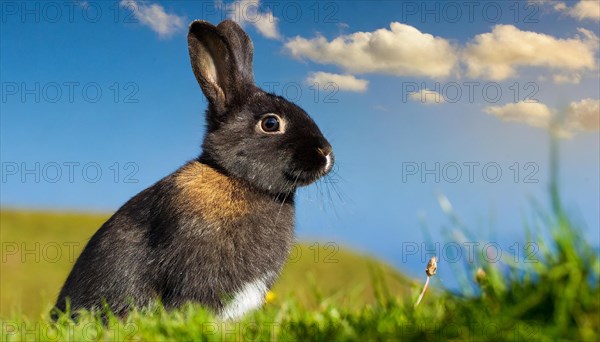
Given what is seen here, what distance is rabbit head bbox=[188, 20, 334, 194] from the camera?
639 cm

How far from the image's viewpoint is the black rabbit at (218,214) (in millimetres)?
6008

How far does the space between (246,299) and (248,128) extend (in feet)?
5.39

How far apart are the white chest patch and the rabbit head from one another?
901mm

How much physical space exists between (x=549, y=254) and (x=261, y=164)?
371cm

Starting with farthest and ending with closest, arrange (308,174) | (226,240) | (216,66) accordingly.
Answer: (216,66)
(308,174)
(226,240)

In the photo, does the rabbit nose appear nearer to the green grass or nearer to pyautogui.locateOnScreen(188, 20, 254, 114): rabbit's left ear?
pyautogui.locateOnScreen(188, 20, 254, 114): rabbit's left ear

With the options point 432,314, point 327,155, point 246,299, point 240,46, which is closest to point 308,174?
point 327,155

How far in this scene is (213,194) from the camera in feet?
20.7

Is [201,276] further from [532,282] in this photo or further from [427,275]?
[532,282]

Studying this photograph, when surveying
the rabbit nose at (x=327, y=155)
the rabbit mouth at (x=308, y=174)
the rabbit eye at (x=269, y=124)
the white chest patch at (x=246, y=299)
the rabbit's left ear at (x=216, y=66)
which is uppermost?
the rabbit's left ear at (x=216, y=66)

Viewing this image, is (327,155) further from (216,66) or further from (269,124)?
(216,66)

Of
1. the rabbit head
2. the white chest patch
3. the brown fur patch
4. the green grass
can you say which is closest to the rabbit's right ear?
the rabbit head

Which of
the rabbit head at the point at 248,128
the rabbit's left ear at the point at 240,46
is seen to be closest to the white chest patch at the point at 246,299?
the rabbit head at the point at 248,128

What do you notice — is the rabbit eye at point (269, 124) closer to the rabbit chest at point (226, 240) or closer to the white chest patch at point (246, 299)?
the rabbit chest at point (226, 240)
